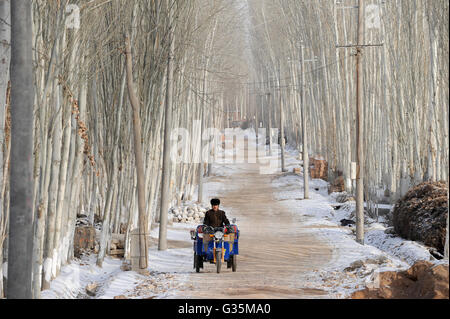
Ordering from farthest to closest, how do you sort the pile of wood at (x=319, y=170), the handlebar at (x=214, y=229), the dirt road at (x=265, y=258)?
the pile of wood at (x=319, y=170) < the handlebar at (x=214, y=229) < the dirt road at (x=265, y=258)

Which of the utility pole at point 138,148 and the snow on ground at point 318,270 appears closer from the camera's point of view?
the snow on ground at point 318,270

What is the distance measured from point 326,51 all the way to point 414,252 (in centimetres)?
1878

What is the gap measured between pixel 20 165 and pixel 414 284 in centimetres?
528

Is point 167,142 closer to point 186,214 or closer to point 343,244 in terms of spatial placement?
point 343,244

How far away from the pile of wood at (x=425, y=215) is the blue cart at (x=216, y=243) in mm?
5679

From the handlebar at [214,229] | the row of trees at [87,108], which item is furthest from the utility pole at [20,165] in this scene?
the handlebar at [214,229]

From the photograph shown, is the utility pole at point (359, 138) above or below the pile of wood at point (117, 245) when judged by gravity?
above

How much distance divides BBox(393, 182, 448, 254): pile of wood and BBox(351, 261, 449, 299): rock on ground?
6.79 meters

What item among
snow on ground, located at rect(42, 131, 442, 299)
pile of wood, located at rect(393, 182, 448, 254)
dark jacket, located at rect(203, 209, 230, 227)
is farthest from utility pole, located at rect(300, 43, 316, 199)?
dark jacket, located at rect(203, 209, 230, 227)

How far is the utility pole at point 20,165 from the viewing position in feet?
24.8

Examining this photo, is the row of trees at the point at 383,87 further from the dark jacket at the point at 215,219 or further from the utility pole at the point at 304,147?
the dark jacket at the point at 215,219

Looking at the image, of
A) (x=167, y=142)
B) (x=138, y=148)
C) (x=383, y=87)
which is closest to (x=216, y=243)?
(x=138, y=148)

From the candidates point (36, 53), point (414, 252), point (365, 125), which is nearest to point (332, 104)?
point (365, 125)

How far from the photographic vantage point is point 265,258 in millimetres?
15852
